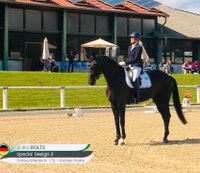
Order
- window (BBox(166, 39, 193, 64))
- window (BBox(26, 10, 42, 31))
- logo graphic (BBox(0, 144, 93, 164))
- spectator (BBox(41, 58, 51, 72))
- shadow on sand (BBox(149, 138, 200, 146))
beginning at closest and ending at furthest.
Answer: logo graphic (BBox(0, 144, 93, 164)) < shadow on sand (BBox(149, 138, 200, 146)) < spectator (BBox(41, 58, 51, 72)) < window (BBox(26, 10, 42, 31)) < window (BBox(166, 39, 193, 64))

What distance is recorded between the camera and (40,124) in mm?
16922

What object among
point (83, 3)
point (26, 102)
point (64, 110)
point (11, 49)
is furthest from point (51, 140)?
point (83, 3)

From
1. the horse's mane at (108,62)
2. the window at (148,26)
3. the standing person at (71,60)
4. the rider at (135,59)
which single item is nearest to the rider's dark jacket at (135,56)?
the rider at (135,59)

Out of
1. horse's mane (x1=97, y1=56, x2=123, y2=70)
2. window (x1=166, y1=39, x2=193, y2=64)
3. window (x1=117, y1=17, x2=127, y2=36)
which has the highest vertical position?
window (x1=117, y1=17, x2=127, y2=36)

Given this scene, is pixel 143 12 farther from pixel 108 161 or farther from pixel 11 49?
pixel 108 161

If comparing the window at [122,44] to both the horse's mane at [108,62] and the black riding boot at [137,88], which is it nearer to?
the black riding boot at [137,88]

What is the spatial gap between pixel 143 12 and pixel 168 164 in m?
37.4

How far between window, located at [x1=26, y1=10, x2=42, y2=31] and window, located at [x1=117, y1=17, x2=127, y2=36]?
7.97 metres

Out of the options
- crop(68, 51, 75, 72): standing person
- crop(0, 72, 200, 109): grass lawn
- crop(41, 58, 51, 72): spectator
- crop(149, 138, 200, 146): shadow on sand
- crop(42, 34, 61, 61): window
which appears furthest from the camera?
crop(42, 34, 61, 61): window

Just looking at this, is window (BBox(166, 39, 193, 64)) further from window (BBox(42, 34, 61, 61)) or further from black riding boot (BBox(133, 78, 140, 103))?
black riding boot (BBox(133, 78, 140, 103))

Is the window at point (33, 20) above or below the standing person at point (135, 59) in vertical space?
above

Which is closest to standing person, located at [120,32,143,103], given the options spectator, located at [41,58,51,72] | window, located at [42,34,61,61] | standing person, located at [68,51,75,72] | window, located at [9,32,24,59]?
spectator, located at [41,58,51,72]

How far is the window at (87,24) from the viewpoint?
43812mm

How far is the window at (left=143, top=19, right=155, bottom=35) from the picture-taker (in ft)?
157
